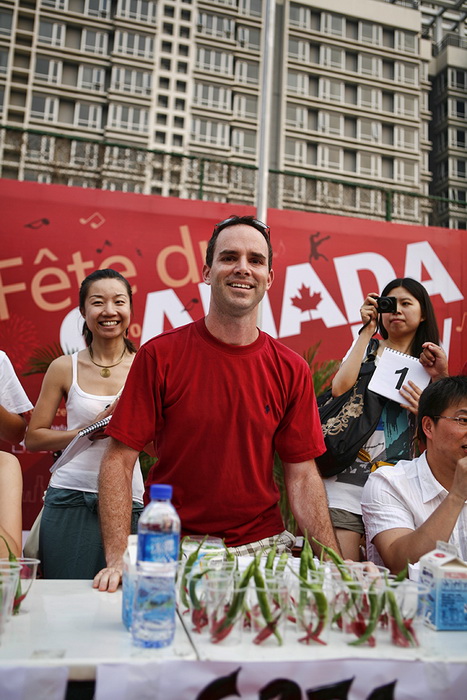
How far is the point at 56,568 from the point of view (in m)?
2.42

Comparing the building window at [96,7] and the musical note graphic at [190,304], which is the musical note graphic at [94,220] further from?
the building window at [96,7]

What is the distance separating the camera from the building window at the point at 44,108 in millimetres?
16197

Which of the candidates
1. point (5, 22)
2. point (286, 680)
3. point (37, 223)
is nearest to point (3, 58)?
point (5, 22)

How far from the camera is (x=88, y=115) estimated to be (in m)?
14.7

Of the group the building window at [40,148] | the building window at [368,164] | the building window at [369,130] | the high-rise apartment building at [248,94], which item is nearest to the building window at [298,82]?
the high-rise apartment building at [248,94]

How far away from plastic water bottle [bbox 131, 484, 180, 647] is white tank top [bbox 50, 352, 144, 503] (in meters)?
1.23

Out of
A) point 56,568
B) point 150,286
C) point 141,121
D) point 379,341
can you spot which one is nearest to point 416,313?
point 379,341

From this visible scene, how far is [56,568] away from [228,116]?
12.1 meters

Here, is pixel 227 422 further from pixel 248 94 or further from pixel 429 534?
pixel 248 94

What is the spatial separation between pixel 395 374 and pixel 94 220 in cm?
430

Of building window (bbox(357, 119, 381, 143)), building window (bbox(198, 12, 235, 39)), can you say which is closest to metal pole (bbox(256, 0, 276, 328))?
building window (bbox(198, 12, 235, 39))

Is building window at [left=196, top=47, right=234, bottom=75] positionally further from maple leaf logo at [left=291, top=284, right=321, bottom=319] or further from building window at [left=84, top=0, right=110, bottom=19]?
maple leaf logo at [left=291, top=284, right=321, bottom=319]

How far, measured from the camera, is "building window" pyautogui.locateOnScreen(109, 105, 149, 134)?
1422 cm

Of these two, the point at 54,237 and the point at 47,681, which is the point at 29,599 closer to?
the point at 47,681
